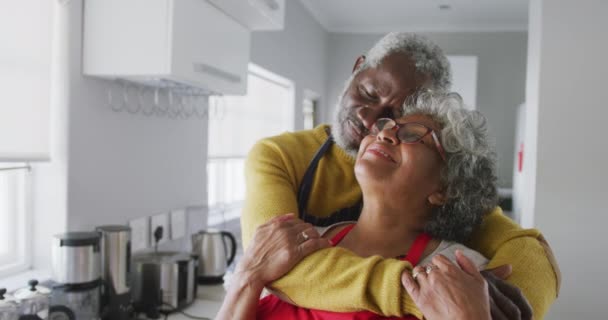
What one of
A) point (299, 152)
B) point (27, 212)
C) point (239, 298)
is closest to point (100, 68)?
point (27, 212)

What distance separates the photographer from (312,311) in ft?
3.54

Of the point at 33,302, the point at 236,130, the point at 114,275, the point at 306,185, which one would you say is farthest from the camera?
the point at 236,130

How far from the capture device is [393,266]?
0.94 metres

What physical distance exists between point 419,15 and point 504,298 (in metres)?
5.32

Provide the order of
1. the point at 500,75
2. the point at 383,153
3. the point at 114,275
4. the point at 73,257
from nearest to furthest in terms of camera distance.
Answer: the point at 383,153
the point at 73,257
the point at 114,275
the point at 500,75

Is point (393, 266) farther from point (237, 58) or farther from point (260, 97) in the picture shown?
point (260, 97)

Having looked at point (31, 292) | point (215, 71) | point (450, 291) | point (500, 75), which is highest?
point (500, 75)

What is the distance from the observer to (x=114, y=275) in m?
1.83

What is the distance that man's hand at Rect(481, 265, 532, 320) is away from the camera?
92 centimetres

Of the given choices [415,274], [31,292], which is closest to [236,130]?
[31,292]

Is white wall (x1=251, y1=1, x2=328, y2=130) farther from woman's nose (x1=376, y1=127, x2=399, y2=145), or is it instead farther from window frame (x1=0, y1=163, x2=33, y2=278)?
woman's nose (x1=376, y1=127, x2=399, y2=145)

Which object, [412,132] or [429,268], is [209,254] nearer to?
[412,132]

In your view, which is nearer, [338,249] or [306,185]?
[338,249]

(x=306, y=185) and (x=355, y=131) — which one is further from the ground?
(x=355, y=131)
